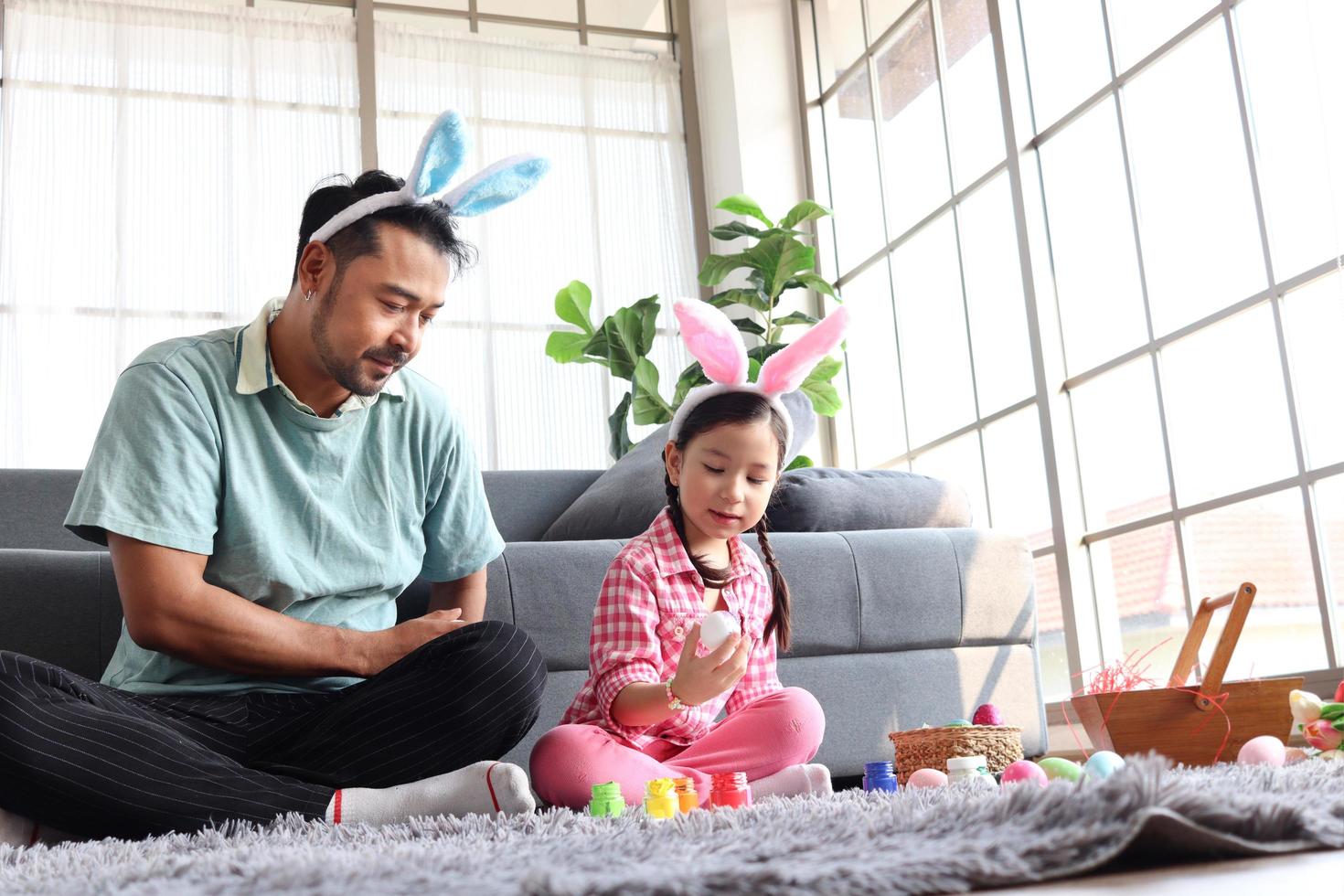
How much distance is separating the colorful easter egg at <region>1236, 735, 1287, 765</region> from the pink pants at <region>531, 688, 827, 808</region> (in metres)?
0.58

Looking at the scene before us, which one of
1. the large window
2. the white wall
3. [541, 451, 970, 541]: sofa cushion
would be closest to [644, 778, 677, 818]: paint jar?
[541, 451, 970, 541]: sofa cushion

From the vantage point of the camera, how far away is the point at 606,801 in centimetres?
124

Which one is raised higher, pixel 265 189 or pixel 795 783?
pixel 265 189

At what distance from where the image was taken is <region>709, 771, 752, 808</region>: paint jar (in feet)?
4.29

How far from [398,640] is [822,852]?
2.78ft

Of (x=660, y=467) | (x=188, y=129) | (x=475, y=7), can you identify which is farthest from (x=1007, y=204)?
(x=188, y=129)

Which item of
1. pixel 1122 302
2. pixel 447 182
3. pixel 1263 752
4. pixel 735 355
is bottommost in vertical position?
pixel 1263 752

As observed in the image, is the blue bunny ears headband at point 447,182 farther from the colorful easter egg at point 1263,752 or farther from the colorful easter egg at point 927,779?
the colorful easter egg at point 1263,752

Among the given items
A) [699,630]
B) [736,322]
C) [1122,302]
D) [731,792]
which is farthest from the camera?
Result: [736,322]

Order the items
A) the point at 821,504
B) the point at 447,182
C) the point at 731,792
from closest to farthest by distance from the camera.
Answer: the point at 731,792, the point at 447,182, the point at 821,504

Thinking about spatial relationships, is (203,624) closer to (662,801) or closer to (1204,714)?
(662,801)

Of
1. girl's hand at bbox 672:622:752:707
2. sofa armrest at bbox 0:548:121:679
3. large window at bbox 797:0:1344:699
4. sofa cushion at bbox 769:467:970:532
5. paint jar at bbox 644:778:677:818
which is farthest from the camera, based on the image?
large window at bbox 797:0:1344:699

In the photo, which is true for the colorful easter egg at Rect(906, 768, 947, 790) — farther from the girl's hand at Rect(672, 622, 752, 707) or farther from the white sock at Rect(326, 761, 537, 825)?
the white sock at Rect(326, 761, 537, 825)

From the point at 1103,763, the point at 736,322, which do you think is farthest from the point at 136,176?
the point at 1103,763
